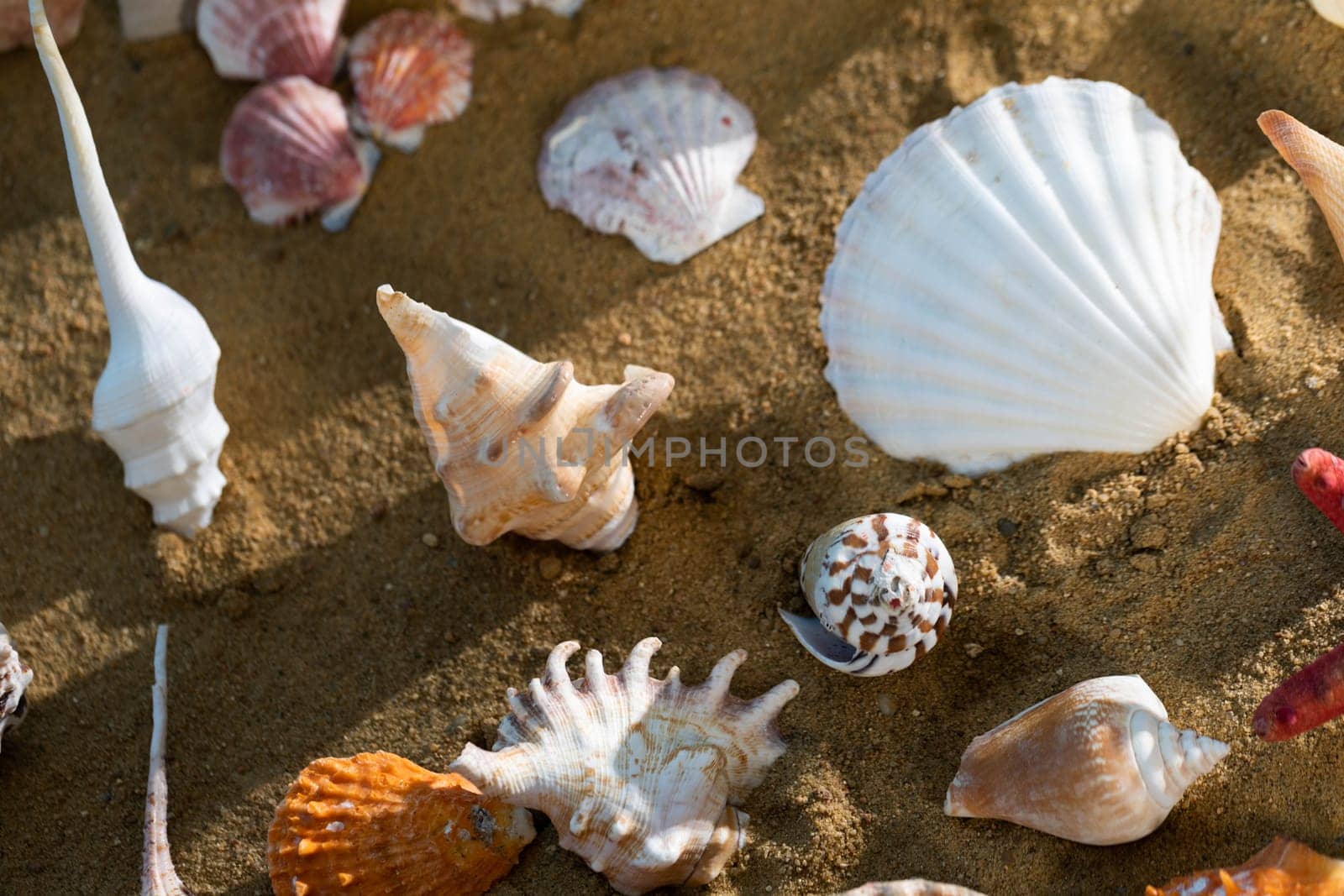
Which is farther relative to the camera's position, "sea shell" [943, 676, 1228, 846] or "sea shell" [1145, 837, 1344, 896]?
"sea shell" [943, 676, 1228, 846]

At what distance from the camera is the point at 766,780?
2.41 m

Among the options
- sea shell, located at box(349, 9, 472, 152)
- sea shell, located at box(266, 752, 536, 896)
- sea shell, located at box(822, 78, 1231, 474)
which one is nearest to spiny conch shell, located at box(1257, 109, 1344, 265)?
sea shell, located at box(822, 78, 1231, 474)

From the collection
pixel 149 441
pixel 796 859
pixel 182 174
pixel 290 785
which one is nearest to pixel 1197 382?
pixel 796 859

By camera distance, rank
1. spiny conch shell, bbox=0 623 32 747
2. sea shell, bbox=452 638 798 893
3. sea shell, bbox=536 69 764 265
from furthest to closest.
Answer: sea shell, bbox=536 69 764 265 < spiny conch shell, bbox=0 623 32 747 < sea shell, bbox=452 638 798 893

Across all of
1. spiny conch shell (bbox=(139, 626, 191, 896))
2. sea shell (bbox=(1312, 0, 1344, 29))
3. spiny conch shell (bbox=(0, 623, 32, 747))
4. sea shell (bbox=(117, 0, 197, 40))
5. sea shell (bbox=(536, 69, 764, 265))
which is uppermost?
sea shell (bbox=(117, 0, 197, 40))

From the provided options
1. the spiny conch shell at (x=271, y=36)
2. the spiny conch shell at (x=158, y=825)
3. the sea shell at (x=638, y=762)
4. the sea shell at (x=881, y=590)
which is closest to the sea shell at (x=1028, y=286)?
the sea shell at (x=881, y=590)

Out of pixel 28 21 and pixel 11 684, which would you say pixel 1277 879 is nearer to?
pixel 11 684

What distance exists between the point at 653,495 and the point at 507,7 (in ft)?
4.71

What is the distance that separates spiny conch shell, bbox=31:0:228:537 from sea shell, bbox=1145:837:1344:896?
2.27 meters

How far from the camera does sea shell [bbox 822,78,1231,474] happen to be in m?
2.45

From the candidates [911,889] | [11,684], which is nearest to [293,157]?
[11,684]

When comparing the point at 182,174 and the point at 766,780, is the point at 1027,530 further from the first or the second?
the point at 182,174

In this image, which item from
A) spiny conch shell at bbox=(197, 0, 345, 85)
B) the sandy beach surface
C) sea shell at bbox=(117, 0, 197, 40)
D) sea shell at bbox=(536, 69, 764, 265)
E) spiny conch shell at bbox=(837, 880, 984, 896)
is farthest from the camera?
sea shell at bbox=(117, 0, 197, 40)

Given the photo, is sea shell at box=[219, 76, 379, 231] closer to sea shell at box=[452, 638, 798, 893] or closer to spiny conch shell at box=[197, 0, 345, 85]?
spiny conch shell at box=[197, 0, 345, 85]
